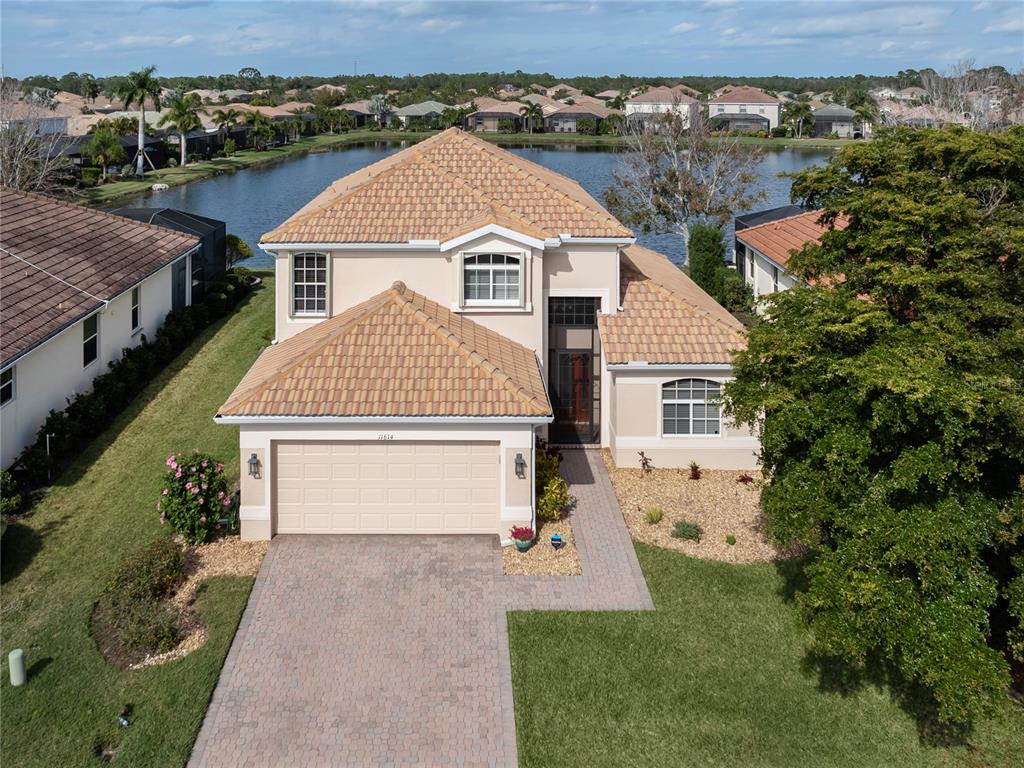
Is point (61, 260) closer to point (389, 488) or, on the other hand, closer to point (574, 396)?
point (389, 488)

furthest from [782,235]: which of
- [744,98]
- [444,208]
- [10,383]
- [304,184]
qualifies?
[744,98]

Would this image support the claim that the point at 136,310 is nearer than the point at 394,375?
No

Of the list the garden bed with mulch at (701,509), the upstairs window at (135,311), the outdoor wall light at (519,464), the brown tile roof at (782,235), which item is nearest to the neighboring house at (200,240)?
the upstairs window at (135,311)

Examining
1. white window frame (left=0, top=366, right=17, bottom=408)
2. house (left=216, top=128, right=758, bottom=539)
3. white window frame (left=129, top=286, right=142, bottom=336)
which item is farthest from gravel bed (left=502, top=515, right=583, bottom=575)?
white window frame (left=129, top=286, right=142, bottom=336)

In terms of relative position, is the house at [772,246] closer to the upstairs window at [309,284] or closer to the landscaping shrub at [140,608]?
the upstairs window at [309,284]

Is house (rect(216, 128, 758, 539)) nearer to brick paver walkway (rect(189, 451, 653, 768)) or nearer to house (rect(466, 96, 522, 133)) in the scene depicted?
brick paver walkway (rect(189, 451, 653, 768))

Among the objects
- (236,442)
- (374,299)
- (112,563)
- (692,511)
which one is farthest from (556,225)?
(112,563)

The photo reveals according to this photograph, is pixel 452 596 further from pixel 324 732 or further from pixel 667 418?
pixel 667 418
